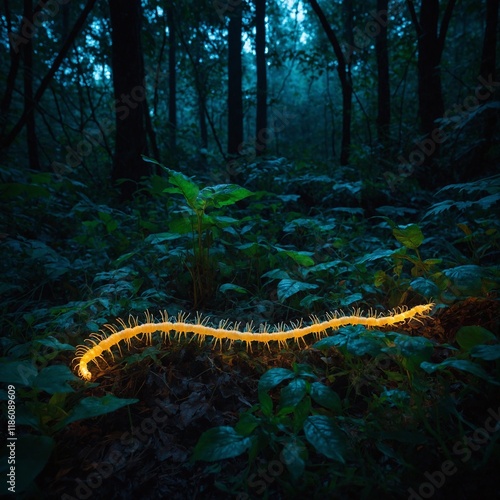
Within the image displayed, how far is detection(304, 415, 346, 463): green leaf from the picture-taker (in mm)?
1280

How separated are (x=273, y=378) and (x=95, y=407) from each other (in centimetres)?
83

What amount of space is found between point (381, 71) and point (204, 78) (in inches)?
219

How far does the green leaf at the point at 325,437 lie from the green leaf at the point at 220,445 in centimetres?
25

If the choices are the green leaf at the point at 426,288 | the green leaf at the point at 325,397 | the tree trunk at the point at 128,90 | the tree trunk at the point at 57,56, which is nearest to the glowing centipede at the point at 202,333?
the green leaf at the point at 426,288

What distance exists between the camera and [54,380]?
1.60 metres

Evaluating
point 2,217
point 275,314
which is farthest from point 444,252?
point 2,217

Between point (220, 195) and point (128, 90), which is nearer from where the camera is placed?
point (220, 195)

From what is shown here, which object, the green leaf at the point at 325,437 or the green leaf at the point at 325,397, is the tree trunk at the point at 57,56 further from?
the green leaf at the point at 325,437

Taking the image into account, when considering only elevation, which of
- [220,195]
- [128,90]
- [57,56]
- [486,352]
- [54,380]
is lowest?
[54,380]

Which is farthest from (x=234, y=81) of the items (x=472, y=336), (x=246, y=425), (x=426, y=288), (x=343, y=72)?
(x=246, y=425)

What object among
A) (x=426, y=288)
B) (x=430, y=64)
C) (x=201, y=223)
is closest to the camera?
(x=426, y=288)

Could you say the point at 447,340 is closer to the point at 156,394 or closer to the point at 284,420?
the point at 284,420

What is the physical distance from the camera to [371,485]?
1.32 metres

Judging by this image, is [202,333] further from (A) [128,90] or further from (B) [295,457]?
(A) [128,90]
